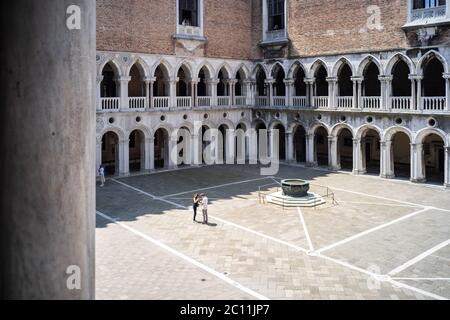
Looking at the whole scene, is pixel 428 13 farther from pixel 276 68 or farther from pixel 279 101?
pixel 279 101

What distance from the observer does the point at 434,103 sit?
24484 mm

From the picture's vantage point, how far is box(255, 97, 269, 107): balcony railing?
109ft

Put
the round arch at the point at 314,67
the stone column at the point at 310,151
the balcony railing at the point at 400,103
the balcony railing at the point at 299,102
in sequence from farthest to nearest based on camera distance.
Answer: the balcony railing at the point at 299,102 < the stone column at the point at 310,151 < the round arch at the point at 314,67 < the balcony railing at the point at 400,103

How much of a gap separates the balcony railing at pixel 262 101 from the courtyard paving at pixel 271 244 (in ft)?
34.3

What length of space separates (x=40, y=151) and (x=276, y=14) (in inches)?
1206

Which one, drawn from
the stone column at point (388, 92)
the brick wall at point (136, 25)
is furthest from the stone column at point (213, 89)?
the stone column at point (388, 92)

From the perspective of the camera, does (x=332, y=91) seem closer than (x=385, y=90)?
No

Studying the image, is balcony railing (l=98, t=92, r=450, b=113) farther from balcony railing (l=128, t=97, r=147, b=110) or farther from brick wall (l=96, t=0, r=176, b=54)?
brick wall (l=96, t=0, r=176, b=54)

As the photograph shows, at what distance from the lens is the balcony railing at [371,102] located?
86.7 ft

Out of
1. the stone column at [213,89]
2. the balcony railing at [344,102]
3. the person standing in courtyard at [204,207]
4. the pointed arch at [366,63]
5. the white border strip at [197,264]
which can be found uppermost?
the pointed arch at [366,63]

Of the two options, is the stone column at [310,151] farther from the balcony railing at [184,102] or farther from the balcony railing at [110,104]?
the balcony railing at [110,104]

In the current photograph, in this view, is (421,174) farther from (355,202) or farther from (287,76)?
(287,76)

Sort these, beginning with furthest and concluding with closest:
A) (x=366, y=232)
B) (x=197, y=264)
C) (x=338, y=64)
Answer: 1. (x=338, y=64)
2. (x=366, y=232)
3. (x=197, y=264)

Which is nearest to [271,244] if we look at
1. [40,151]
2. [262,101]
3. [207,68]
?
[40,151]
